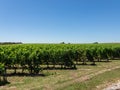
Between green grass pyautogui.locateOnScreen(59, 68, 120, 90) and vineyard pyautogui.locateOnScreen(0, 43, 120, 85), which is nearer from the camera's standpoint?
green grass pyautogui.locateOnScreen(59, 68, 120, 90)

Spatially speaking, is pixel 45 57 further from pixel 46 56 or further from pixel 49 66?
pixel 49 66

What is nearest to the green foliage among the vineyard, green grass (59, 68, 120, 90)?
the vineyard

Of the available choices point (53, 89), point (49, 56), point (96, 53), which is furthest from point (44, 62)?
point (53, 89)

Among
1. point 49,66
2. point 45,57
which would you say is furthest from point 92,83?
point 49,66

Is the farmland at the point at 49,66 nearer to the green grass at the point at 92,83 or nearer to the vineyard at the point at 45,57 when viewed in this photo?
the vineyard at the point at 45,57

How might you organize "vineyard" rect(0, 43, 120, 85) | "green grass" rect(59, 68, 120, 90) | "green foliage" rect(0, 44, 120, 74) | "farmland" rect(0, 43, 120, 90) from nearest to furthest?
1. "green grass" rect(59, 68, 120, 90)
2. "farmland" rect(0, 43, 120, 90)
3. "vineyard" rect(0, 43, 120, 85)
4. "green foliage" rect(0, 44, 120, 74)

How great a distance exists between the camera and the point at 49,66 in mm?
34594

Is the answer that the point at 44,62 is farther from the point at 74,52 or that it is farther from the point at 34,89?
the point at 34,89

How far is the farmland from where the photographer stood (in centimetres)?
2091

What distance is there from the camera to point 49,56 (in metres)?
33.2

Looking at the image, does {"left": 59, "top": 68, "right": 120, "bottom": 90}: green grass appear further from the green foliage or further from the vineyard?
the green foliage

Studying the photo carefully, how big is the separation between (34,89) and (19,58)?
401 inches

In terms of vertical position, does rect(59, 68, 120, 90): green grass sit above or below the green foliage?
below

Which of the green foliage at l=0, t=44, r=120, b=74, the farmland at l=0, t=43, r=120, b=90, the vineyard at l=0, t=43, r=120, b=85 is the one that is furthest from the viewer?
the green foliage at l=0, t=44, r=120, b=74
